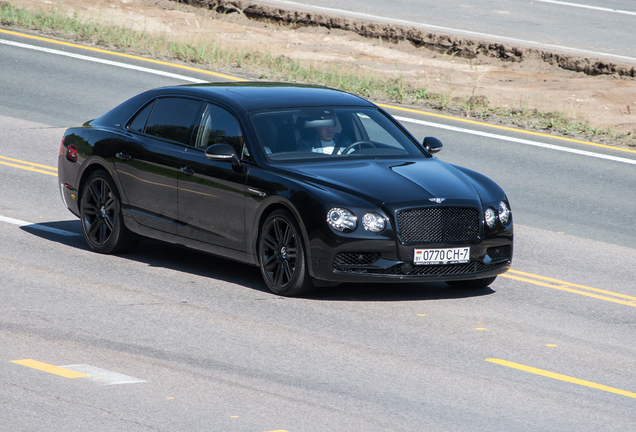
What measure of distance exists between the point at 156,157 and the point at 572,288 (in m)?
4.01

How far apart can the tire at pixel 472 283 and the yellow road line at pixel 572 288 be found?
23.3 inches

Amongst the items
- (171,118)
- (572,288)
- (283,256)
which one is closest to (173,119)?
(171,118)

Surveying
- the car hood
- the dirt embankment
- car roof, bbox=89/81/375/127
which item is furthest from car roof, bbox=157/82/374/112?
the dirt embankment

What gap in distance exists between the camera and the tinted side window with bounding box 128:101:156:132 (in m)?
9.98

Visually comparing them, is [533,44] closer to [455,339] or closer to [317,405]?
[455,339]

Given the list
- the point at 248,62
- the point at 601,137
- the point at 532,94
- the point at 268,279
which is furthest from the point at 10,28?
the point at 268,279

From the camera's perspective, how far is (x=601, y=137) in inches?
676

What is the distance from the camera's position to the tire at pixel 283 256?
8391mm

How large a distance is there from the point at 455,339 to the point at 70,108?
11490 millimetres

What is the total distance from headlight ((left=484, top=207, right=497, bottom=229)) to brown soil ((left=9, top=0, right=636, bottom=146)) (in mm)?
8917

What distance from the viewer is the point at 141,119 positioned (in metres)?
10.0

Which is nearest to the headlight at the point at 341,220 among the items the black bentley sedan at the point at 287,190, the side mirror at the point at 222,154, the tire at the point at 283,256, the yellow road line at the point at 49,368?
the black bentley sedan at the point at 287,190

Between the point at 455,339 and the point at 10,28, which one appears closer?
the point at 455,339

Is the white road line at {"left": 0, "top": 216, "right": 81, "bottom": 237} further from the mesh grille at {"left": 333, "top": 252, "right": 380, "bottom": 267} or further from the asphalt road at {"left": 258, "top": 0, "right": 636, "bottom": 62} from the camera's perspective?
the asphalt road at {"left": 258, "top": 0, "right": 636, "bottom": 62}
